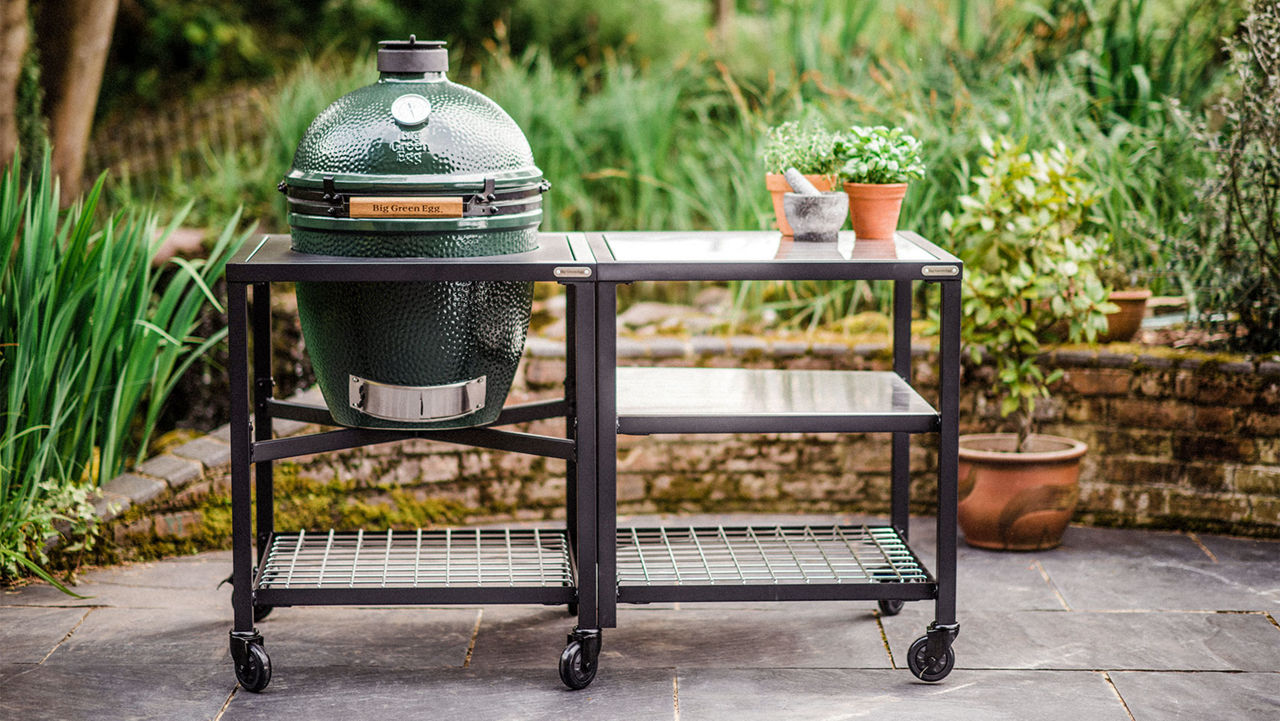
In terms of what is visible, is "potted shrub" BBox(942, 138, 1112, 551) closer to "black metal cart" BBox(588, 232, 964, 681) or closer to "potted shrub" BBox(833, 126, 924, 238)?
"black metal cart" BBox(588, 232, 964, 681)

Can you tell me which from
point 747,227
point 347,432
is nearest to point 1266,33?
point 747,227

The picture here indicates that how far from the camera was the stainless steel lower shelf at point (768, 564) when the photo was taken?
3055mm

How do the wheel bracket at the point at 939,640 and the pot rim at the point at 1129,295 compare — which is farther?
the pot rim at the point at 1129,295

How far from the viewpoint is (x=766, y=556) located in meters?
3.43

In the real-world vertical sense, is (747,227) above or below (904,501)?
above

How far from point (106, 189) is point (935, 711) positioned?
610cm

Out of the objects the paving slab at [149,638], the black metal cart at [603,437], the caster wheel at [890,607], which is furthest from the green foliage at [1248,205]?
the paving slab at [149,638]

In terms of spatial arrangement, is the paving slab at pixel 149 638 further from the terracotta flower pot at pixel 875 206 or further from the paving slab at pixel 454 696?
the terracotta flower pot at pixel 875 206

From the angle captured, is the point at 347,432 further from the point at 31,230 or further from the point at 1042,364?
the point at 1042,364

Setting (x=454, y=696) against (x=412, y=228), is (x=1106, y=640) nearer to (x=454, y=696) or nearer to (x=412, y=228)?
(x=454, y=696)

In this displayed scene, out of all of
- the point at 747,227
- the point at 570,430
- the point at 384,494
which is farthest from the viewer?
the point at 747,227

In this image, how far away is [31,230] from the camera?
11.6 feet

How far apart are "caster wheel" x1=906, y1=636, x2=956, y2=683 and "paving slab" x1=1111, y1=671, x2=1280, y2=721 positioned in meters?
0.38

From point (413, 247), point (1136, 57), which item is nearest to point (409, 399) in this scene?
point (413, 247)
